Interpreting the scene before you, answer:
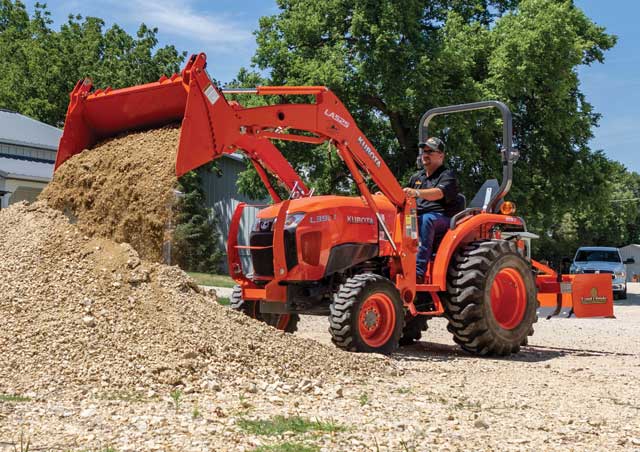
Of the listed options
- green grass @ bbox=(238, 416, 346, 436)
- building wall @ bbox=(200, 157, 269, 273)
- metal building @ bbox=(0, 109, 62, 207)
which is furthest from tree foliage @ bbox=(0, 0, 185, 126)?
green grass @ bbox=(238, 416, 346, 436)

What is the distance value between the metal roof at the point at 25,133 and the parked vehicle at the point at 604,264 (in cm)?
1647

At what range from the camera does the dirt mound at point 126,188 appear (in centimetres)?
746

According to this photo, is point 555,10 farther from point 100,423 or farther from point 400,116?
point 100,423

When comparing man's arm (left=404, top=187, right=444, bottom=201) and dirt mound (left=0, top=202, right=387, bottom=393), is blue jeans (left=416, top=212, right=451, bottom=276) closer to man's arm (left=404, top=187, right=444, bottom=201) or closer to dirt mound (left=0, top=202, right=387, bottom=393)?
man's arm (left=404, top=187, right=444, bottom=201)

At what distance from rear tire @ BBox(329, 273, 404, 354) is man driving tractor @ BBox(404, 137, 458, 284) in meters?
0.84

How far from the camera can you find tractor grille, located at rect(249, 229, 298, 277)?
27.0 ft

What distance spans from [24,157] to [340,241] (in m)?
17.6

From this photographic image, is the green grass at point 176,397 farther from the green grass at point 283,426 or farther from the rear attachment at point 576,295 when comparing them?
the rear attachment at point 576,295

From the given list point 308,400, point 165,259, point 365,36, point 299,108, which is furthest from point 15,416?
point 365,36

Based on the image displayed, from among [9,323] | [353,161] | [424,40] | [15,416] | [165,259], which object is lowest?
[15,416]

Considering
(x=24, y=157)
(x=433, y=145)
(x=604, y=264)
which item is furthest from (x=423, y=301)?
(x=24, y=157)

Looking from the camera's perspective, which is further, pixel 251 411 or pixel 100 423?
pixel 251 411

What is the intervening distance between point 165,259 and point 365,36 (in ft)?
47.8

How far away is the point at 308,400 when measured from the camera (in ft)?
18.0
